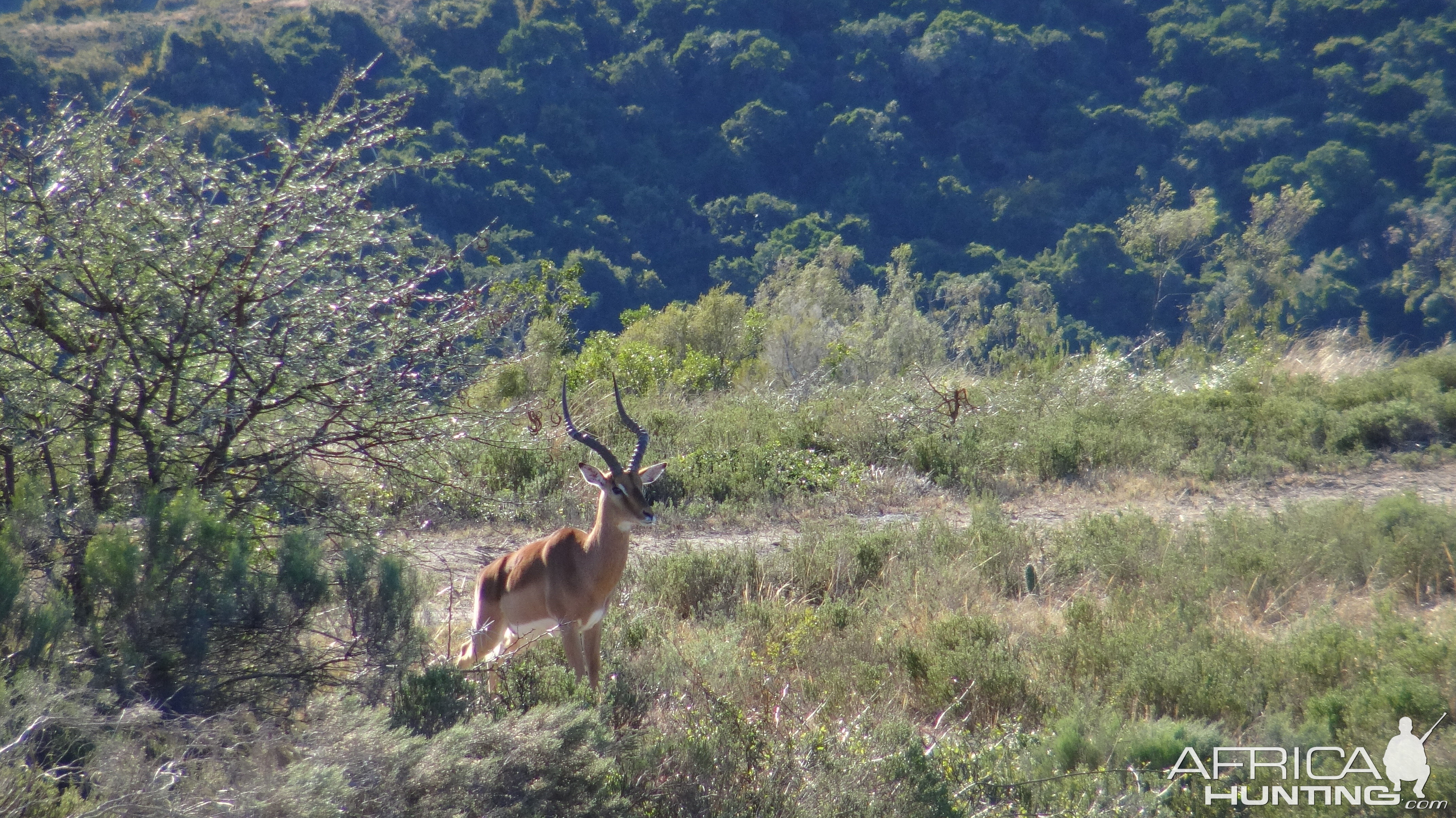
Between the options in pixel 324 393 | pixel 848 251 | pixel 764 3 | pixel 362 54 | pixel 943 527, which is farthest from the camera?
pixel 764 3

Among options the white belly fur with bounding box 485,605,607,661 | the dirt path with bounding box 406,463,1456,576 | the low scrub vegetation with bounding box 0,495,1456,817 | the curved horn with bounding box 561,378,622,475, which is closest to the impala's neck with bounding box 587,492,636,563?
the curved horn with bounding box 561,378,622,475

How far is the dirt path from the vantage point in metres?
8.94

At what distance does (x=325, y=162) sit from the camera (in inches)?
209

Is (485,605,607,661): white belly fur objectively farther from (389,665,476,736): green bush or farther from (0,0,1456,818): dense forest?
(389,665,476,736): green bush

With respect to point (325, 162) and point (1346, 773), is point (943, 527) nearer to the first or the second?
point (1346, 773)

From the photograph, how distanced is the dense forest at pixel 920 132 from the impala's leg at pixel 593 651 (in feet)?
79.7

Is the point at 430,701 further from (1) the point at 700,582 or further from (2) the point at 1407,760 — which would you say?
(2) the point at 1407,760

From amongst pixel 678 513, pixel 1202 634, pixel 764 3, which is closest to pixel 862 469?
pixel 678 513

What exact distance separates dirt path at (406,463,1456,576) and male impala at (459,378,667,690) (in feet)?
9.71

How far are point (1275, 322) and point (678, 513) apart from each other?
15644 millimetres

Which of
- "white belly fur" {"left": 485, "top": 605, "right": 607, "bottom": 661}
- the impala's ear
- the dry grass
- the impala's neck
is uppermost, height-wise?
the impala's ear

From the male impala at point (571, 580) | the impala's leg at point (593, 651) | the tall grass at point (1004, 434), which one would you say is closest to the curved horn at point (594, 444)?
the male impala at point (571, 580)

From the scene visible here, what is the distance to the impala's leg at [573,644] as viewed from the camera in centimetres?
498

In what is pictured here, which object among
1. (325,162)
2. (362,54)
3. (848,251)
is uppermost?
(362,54)
